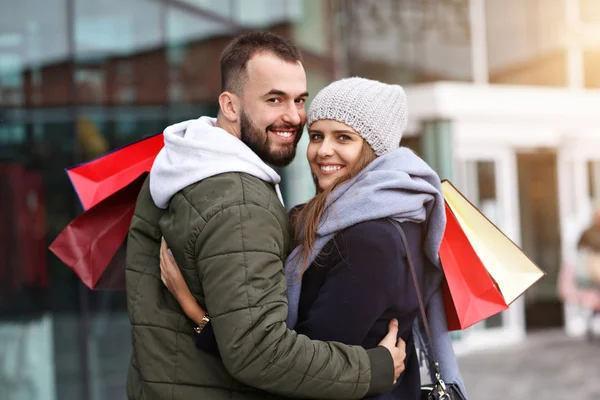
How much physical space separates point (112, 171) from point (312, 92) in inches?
281

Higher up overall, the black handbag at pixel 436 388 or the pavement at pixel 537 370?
Answer: the black handbag at pixel 436 388

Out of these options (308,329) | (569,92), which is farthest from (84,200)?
(569,92)

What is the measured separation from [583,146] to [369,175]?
11502mm

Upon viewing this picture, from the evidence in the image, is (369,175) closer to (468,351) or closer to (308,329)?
(308,329)

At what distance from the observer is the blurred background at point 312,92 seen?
5527mm

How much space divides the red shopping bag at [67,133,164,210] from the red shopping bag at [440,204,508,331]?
0.95m

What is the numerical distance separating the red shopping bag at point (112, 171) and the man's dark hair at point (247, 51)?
45 centimetres

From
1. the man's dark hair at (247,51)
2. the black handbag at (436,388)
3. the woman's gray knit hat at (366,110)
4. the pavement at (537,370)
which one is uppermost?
the man's dark hair at (247,51)

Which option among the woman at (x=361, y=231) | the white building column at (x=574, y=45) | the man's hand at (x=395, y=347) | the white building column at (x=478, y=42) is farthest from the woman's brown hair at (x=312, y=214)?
the white building column at (x=574, y=45)

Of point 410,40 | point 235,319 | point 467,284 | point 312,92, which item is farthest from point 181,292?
point 410,40

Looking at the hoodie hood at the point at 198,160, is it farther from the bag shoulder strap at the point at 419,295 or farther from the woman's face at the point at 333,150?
the bag shoulder strap at the point at 419,295

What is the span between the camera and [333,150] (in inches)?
90.4

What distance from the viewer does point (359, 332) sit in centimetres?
206

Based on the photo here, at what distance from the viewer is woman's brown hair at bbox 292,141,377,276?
211 centimetres
